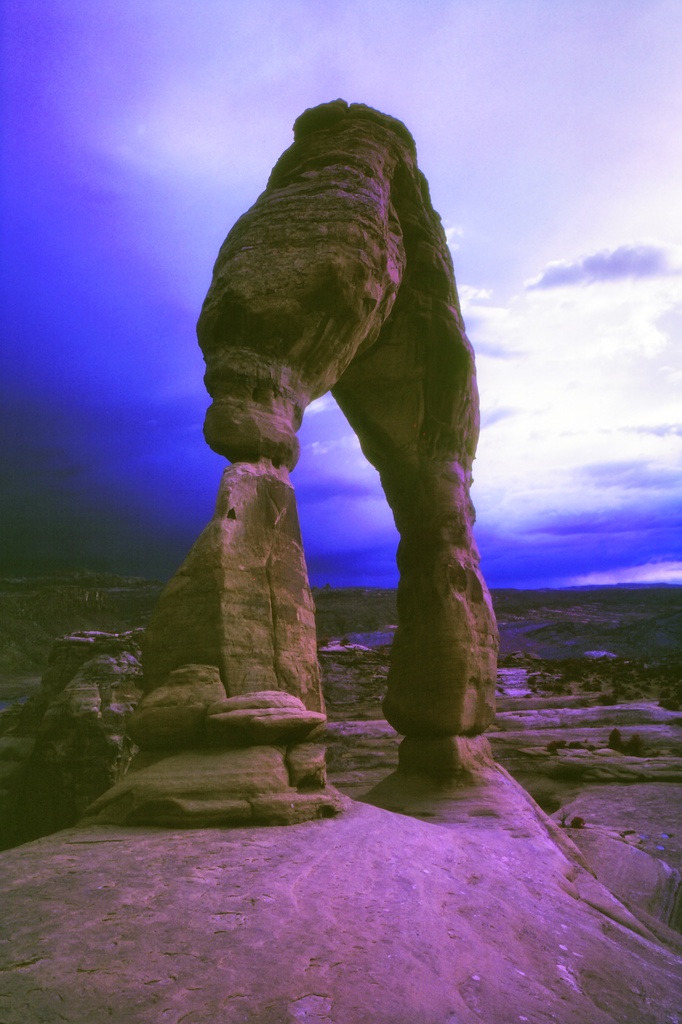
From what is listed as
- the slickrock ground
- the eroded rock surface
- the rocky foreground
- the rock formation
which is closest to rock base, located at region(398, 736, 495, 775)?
the rock formation

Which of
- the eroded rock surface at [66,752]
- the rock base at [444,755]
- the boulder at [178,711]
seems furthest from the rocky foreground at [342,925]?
the eroded rock surface at [66,752]

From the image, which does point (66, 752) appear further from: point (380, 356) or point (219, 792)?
point (380, 356)

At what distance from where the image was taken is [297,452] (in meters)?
5.40

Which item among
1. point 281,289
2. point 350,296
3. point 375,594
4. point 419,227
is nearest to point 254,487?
point 281,289

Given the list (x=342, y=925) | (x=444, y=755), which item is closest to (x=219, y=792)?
(x=342, y=925)

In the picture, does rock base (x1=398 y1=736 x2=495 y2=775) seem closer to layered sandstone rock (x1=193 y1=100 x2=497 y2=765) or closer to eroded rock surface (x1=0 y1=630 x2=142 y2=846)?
layered sandstone rock (x1=193 y1=100 x2=497 y2=765)

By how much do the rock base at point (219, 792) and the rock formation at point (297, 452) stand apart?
2 centimetres

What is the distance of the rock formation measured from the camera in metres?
4.02

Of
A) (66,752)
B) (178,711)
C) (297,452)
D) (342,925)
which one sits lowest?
(66,752)

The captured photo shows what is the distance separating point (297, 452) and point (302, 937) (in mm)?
3915

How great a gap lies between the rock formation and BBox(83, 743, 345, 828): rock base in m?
0.02

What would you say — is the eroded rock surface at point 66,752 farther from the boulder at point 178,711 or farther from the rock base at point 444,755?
the boulder at point 178,711

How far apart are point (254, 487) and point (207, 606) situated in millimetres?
1092

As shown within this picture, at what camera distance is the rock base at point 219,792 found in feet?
10.9
